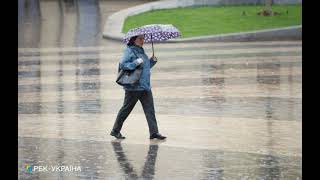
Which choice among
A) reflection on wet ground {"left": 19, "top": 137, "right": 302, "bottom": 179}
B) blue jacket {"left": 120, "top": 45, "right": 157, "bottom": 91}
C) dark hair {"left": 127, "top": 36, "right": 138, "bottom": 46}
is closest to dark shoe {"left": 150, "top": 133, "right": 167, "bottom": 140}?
reflection on wet ground {"left": 19, "top": 137, "right": 302, "bottom": 179}

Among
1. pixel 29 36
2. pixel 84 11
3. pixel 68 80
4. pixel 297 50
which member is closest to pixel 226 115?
pixel 68 80

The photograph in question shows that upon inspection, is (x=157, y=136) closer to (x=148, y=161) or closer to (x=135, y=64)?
(x=135, y=64)

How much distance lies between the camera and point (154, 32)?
12344 mm

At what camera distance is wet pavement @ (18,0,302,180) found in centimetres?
1088

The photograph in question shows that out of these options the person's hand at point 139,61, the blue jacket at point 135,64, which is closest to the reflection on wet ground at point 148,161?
the blue jacket at point 135,64

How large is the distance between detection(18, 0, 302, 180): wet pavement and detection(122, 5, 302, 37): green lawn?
7.70 feet

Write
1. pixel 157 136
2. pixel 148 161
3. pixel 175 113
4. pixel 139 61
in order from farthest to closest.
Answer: pixel 175 113, pixel 157 136, pixel 139 61, pixel 148 161

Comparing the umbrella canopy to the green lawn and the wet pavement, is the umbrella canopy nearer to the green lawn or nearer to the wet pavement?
the wet pavement

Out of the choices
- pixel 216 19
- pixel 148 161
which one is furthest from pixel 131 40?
pixel 216 19

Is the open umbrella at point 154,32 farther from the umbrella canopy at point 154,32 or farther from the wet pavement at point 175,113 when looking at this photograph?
the wet pavement at point 175,113

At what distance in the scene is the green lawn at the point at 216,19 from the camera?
2831cm

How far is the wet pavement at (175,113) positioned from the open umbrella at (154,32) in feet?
4.14

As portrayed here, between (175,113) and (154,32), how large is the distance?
2.54 m

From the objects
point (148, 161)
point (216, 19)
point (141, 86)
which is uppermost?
point (216, 19)
